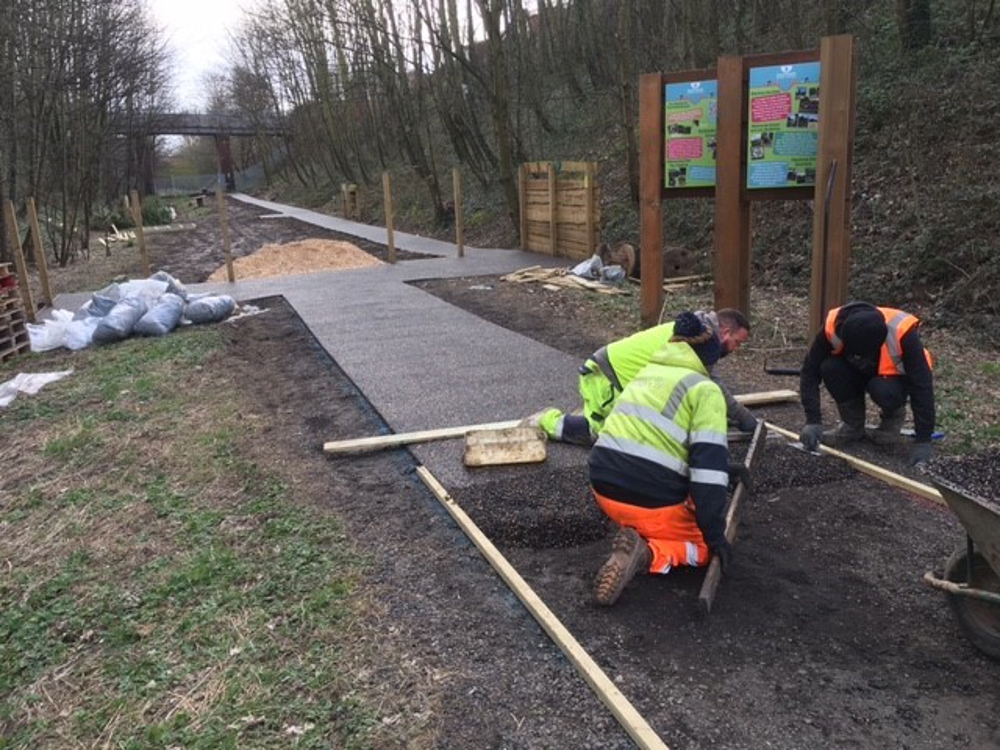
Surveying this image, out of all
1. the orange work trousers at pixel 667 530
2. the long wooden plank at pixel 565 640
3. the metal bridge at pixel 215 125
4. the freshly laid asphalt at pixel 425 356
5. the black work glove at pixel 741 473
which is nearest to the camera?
the long wooden plank at pixel 565 640

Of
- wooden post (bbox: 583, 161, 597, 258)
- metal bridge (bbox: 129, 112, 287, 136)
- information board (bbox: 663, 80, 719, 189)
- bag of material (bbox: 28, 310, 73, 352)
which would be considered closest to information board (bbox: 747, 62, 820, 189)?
information board (bbox: 663, 80, 719, 189)

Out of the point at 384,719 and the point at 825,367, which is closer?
the point at 384,719

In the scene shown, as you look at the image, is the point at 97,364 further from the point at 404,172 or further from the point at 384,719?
the point at 404,172

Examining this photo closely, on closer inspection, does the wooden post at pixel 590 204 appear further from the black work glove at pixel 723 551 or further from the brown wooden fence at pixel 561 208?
the black work glove at pixel 723 551

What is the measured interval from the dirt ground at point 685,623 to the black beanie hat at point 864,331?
74 cm

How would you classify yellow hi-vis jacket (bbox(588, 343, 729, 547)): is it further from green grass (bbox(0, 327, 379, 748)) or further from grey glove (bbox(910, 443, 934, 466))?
grey glove (bbox(910, 443, 934, 466))

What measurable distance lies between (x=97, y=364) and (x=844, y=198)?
820cm

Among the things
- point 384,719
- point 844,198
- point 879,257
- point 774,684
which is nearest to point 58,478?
point 384,719

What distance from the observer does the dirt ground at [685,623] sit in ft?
9.30

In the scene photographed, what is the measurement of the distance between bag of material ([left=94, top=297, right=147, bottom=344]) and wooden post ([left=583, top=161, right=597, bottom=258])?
25.6 feet

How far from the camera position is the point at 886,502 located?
4516mm

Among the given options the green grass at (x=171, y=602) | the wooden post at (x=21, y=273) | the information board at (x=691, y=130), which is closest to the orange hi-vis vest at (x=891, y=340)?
the green grass at (x=171, y=602)

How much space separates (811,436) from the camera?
16.9 feet

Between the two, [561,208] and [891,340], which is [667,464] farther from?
[561,208]
